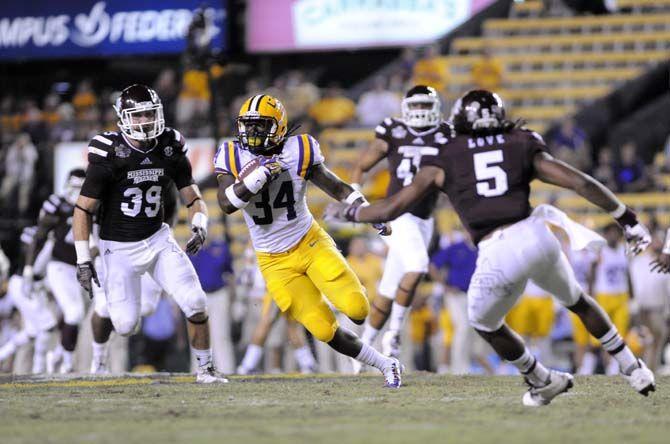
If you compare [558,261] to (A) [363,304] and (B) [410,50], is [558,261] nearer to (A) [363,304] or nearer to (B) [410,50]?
(A) [363,304]

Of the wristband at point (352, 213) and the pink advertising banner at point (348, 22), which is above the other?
the pink advertising banner at point (348, 22)

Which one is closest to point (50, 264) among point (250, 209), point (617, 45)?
point (250, 209)

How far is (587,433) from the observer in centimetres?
570

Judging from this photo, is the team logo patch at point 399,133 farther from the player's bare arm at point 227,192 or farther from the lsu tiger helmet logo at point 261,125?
the player's bare arm at point 227,192

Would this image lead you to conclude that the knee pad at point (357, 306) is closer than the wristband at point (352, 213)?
No

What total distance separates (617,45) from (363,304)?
40.7 feet

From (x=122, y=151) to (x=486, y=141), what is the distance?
273 cm

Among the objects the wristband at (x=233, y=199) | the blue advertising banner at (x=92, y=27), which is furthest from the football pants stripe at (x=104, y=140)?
the blue advertising banner at (x=92, y=27)

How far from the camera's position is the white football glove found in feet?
21.6

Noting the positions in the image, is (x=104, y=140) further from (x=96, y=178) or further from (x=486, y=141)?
(x=486, y=141)

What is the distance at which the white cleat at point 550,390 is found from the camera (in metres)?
6.75

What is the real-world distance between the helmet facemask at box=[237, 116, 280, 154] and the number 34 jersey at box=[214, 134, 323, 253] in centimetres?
8

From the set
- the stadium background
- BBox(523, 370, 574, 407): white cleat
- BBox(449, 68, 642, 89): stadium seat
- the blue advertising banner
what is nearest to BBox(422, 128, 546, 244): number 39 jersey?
BBox(523, 370, 574, 407): white cleat

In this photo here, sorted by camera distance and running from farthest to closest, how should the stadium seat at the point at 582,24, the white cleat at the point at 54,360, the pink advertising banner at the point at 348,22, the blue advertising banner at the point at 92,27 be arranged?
the blue advertising banner at the point at 92,27 < the pink advertising banner at the point at 348,22 < the stadium seat at the point at 582,24 < the white cleat at the point at 54,360
